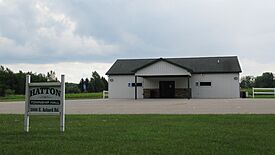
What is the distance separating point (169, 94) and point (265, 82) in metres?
51.3

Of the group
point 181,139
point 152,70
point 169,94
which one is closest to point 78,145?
point 181,139

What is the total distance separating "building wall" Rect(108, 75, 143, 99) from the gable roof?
61 cm

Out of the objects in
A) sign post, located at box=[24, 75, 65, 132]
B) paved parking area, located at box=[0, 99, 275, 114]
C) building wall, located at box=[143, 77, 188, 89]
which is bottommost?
paved parking area, located at box=[0, 99, 275, 114]

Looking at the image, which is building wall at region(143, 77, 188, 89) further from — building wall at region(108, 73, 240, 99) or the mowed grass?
the mowed grass

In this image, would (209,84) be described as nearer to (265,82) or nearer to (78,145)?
(78,145)

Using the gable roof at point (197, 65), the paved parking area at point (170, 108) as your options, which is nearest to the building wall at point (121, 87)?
the gable roof at point (197, 65)

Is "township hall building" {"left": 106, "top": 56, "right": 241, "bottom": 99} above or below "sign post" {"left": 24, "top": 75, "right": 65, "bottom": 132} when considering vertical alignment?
above

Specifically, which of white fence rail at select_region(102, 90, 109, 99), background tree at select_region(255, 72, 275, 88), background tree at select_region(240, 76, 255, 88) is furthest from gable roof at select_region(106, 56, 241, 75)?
background tree at select_region(240, 76, 255, 88)

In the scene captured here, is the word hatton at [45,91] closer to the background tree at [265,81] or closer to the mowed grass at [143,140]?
the mowed grass at [143,140]

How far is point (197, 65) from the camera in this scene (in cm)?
4256

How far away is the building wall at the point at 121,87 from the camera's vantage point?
42.3 metres

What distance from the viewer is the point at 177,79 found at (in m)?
40.7

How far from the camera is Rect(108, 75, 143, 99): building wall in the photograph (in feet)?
139

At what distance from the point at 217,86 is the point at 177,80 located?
4392 millimetres
